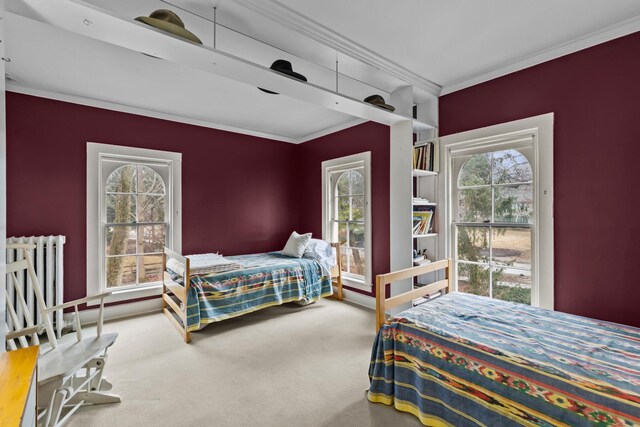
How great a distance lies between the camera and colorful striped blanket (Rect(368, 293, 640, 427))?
4.02ft

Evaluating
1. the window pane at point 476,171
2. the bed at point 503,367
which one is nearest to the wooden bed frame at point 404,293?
the bed at point 503,367

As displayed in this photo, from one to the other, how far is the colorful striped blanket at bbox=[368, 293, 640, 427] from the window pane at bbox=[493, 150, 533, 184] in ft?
3.78

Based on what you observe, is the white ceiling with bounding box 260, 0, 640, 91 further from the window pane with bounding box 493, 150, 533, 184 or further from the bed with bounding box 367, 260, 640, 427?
the bed with bounding box 367, 260, 640, 427

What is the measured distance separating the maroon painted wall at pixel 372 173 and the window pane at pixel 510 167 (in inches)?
49.2

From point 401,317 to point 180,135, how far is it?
3495 millimetres

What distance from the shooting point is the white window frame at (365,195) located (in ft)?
12.7

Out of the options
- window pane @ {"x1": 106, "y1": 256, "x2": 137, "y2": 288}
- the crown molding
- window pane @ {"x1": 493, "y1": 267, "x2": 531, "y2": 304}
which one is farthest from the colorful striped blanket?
the crown molding

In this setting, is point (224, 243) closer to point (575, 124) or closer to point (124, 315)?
point (124, 315)

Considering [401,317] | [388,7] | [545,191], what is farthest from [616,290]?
[388,7]

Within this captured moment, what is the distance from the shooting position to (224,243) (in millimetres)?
4211

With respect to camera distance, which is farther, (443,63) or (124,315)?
(124,315)

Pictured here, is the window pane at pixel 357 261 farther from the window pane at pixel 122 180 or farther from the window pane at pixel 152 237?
the window pane at pixel 122 180

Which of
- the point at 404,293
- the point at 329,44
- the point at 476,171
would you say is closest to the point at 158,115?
the point at 329,44

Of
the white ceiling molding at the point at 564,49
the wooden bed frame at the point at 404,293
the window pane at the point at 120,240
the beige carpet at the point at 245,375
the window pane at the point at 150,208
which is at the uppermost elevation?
the white ceiling molding at the point at 564,49
